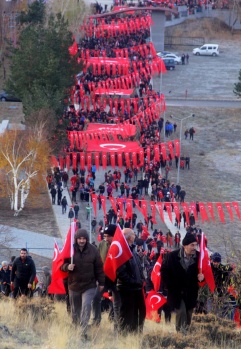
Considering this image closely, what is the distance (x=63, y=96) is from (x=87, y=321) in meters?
37.7

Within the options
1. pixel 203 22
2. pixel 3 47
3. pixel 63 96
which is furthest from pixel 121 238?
pixel 203 22

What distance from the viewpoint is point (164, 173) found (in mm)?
47031

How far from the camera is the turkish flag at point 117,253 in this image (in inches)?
491

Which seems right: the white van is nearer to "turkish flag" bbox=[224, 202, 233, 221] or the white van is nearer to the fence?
the fence

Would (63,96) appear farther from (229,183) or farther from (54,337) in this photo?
(54,337)

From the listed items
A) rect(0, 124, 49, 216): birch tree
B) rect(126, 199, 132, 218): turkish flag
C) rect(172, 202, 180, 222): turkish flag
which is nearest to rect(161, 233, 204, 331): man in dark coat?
rect(126, 199, 132, 218): turkish flag

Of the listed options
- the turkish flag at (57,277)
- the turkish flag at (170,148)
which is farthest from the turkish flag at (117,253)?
the turkish flag at (170,148)

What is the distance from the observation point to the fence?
8100 cm

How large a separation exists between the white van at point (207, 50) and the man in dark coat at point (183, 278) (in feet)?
218

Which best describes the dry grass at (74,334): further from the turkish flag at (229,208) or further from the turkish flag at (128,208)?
the turkish flag at (229,208)

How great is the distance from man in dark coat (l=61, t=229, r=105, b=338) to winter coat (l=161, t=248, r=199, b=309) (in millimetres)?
747

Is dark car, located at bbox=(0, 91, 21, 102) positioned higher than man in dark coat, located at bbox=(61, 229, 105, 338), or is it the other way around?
man in dark coat, located at bbox=(61, 229, 105, 338)

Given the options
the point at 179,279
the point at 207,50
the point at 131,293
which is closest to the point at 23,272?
the point at 131,293

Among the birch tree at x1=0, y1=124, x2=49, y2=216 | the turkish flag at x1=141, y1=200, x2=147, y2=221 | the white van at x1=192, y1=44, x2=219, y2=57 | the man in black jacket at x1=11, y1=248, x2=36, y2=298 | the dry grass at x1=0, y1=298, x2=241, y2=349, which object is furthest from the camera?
the white van at x1=192, y1=44, x2=219, y2=57
